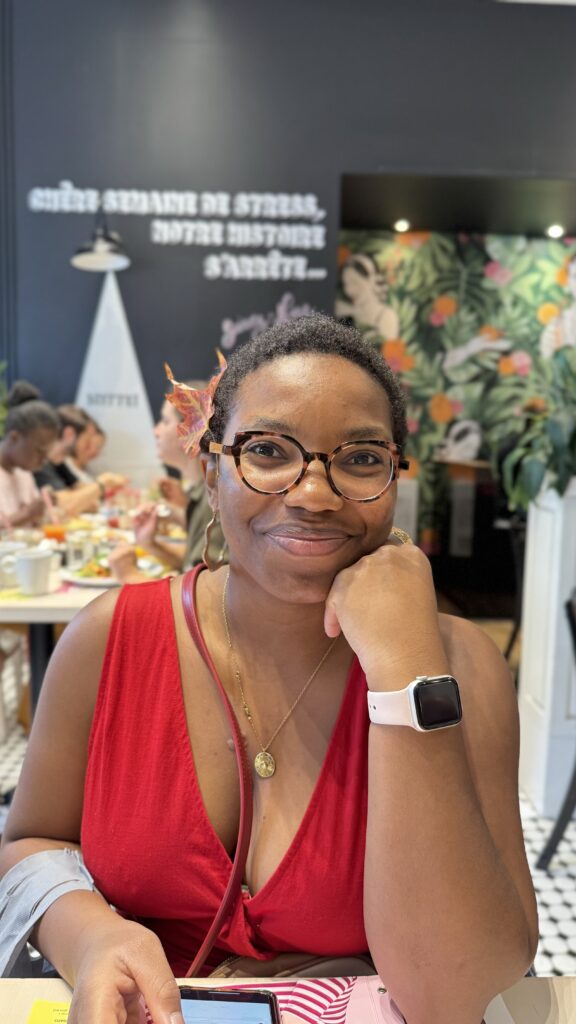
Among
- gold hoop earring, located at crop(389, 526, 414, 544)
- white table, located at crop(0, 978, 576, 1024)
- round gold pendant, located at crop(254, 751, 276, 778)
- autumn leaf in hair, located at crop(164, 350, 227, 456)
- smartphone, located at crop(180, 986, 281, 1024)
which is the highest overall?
autumn leaf in hair, located at crop(164, 350, 227, 456)

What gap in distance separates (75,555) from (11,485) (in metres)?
1.11

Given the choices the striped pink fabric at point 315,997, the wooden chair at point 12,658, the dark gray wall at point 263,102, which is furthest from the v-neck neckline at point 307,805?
the dark gray wall at point 263,102

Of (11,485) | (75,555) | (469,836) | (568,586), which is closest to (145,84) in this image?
(11,485)

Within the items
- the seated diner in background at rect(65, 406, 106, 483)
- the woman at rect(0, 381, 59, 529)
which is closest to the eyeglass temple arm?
the woman at rect(0, 381, 59, 529)

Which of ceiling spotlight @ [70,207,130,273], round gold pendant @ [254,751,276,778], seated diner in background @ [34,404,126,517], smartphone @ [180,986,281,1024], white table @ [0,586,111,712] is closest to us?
smartphone @ [180,986,281,1024]

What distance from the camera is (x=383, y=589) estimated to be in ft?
3.14

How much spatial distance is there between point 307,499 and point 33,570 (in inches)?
78.7

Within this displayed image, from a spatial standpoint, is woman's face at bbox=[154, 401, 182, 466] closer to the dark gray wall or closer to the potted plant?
the potted plant

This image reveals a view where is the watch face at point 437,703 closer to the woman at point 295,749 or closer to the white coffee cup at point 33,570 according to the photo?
the woman at point 295,749

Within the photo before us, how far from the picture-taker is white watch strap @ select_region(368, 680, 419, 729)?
88cm

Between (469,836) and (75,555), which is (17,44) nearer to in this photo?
(75,555)

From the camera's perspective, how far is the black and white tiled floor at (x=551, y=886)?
7.49 ft

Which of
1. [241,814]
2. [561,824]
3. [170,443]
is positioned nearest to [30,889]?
[241,814]

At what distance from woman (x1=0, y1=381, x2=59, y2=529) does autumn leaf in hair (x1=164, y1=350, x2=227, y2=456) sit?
2.90 m
